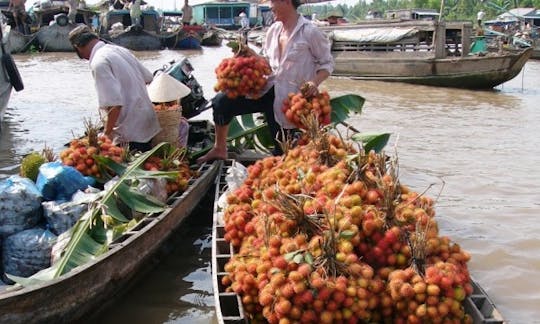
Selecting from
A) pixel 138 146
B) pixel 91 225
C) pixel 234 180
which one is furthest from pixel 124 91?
pixel 91 225

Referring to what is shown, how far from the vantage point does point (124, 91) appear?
181 inches

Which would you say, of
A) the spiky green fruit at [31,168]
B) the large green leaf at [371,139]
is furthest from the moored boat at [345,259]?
the spiky green fruit at [31,168]

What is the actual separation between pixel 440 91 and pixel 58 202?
37.1ft

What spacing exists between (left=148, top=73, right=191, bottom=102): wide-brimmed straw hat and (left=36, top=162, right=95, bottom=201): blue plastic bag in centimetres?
149

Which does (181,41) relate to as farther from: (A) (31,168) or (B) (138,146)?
(A) (31,168)

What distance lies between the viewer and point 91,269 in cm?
286

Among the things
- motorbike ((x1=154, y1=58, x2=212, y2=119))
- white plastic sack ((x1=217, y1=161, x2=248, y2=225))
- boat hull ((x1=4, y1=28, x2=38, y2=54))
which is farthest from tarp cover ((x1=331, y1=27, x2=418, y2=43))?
boat hull ((x1=4, y1=28, x2=38, y2=54))

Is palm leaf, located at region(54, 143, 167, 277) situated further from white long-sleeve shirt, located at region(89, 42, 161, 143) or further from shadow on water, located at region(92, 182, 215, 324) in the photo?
white long-sleeve shirt, located at region(89, 42, 161, 143)

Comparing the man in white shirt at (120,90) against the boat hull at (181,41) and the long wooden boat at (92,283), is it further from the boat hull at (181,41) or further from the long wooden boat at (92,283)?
the boat hull at (181,41)

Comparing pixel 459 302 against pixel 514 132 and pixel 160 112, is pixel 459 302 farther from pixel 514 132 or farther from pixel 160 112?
pixel 514 132

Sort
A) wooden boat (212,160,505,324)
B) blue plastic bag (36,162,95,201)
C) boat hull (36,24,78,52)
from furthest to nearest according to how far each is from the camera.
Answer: boat hull (36,24,78,52), blue plastic bag (36,162,95,201), wooden boat (212,160,505,324)

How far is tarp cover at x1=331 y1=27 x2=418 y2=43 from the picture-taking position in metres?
14.5

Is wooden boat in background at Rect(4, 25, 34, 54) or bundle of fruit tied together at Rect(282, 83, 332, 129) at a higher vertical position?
wooden boat in background at Rect(4, 25, 34, 54)

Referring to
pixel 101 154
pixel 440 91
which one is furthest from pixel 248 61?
pixel 440 91
